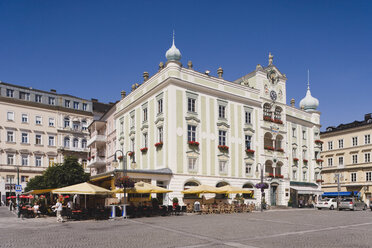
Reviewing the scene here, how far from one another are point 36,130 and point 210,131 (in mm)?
37443

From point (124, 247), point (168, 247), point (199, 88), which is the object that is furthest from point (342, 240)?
point (199, 88)

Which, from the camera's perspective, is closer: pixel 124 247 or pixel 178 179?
pixel 124 247

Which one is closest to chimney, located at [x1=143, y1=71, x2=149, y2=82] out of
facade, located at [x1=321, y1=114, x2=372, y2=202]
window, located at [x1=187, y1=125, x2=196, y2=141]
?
window, located at [x1=187, y1=125, x2=196, y2=141]

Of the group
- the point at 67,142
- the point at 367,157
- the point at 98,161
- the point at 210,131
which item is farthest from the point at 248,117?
the point at 67,142

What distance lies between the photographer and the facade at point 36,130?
60438 mm

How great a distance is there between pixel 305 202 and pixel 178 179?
2324cm

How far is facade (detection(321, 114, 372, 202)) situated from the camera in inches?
2530

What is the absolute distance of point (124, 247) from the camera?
1292cm

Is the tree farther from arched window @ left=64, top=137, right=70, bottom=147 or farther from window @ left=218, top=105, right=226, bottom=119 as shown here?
arched window @ left=64, top=137, right=70, bottom=147

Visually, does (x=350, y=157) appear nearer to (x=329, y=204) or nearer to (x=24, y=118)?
(x=329, y=204)

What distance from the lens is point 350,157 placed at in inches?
2648

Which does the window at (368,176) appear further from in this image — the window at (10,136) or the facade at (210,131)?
the window at (10,136)

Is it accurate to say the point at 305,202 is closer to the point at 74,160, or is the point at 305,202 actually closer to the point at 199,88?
the point at 199,88

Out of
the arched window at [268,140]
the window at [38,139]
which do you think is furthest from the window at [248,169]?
the window at [38,139]
